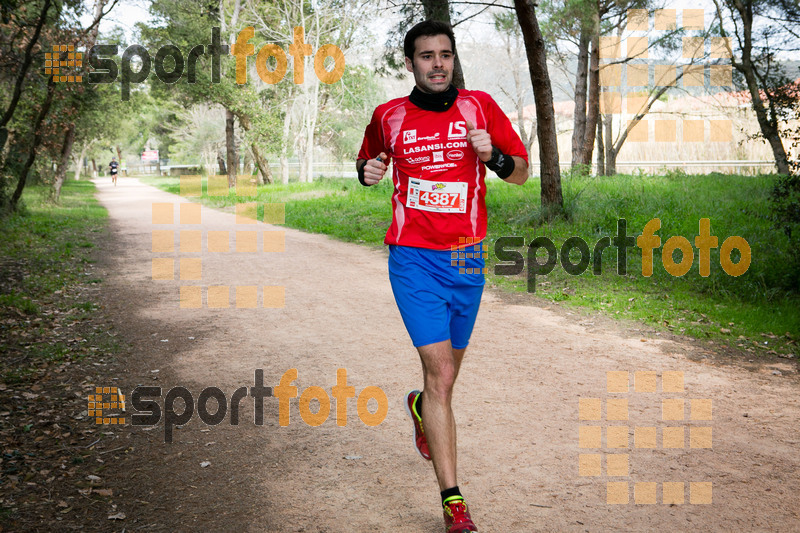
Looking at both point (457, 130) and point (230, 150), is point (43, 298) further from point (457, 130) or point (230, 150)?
point (230, 150)

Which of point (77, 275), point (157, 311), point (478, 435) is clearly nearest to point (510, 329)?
point (478, 435)

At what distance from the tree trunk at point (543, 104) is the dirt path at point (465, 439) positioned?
5.79 metres

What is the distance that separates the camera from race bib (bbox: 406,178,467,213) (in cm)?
348

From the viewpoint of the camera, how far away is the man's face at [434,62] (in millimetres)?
3445

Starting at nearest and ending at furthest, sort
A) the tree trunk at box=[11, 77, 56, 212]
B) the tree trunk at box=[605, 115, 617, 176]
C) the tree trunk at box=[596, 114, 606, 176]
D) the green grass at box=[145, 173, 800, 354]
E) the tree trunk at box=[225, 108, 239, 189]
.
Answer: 1. the green grass at box=[145, 173, 800, 354]
2. the tree trunk at box=[11, 77, 56, 212]
3. the tree trunk at box=[605, 115, 617, 176]
4. the tree trunk at box=[596, 114, 606, 176]
5. the tree trunk at box=[225, 108, 239, 189]

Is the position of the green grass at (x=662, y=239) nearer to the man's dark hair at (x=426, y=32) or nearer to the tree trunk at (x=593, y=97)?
the tree trunk at (x=593, y=97)

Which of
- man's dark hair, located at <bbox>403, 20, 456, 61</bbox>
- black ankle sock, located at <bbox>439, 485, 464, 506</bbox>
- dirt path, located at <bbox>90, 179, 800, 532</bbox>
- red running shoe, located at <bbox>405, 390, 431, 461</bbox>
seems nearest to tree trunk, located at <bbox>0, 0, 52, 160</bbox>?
dirt path, located at <bbox>90, 179, 800, 532</bbox>

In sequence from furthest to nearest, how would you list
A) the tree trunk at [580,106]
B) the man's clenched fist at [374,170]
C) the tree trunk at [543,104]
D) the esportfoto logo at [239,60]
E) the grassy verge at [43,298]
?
the esportfoto logo at [239,60]
the tree trunk at [580,106]
the tree trunk at [543,104]
the grassy verge at [43,298]
the man's clenched fist at [374,170]

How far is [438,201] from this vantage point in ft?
11.5

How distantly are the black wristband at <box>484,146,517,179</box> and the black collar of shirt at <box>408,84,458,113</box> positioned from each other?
35cm

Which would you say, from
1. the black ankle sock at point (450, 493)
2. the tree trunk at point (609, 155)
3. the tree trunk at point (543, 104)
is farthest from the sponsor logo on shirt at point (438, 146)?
the tree trunk at point (609, 155)

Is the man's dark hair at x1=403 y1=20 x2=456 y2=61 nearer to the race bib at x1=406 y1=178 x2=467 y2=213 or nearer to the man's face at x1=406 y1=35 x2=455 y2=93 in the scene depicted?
the man's face at x1=406 y1=35 x2=455 y2=93

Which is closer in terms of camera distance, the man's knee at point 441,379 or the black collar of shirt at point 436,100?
the man's knee at point 441,379

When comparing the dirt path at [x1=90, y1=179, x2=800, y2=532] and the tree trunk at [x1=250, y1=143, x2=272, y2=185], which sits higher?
the tree trunk at [x1=250, y1=143, x2=272, y2=185]
